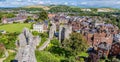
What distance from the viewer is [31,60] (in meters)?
15.8

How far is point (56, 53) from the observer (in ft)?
130

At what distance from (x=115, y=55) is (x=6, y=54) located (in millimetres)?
17214

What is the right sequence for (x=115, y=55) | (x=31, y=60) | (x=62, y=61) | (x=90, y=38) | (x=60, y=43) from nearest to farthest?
(x=31, y=60)
(x=62, y=61)
(x=115, y=55)
(x=60, y=43)
(x=90, y=38)

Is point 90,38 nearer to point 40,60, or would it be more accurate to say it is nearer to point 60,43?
point 60,43

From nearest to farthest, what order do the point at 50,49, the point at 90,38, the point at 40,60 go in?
the point at 40,60, the point at 50,49, the point at 90,38

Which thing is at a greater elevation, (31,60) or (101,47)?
(31,60)

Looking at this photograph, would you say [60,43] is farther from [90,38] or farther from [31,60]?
[31,60]

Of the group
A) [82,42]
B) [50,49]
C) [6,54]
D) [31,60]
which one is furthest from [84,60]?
[31,60]

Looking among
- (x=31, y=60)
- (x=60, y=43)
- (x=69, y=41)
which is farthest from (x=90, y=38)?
(x=31, y=60)

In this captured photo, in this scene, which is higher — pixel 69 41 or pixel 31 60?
pixel 31 60

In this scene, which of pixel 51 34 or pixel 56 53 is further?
pixel 51 34

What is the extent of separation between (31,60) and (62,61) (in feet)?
65.5

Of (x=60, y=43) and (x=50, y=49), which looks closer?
(x=50, y=49)

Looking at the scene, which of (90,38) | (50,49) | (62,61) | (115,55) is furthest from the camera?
(90,38)
